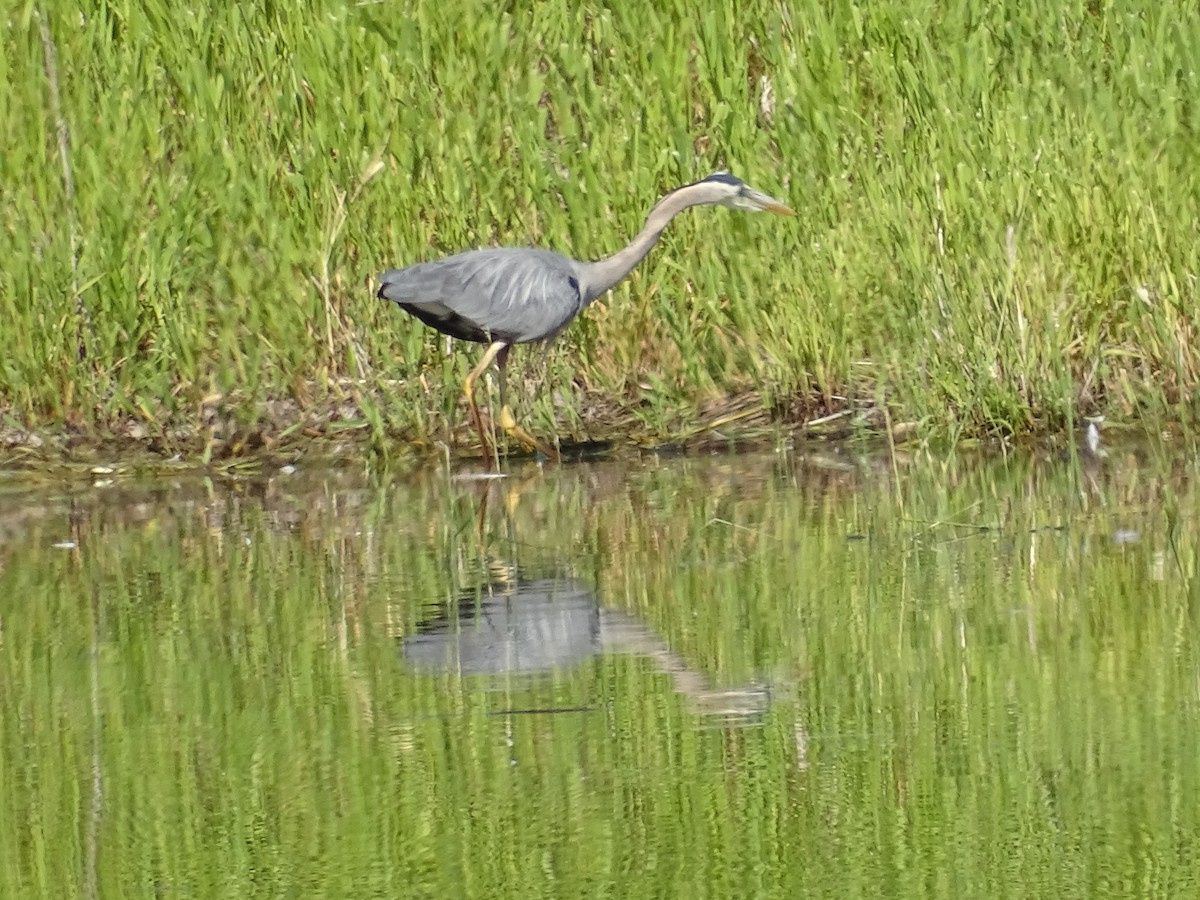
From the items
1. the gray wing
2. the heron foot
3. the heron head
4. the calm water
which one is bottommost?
the calm water

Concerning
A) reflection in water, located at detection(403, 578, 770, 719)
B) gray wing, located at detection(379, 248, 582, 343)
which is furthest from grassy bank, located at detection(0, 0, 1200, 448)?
reflection in water, located at detection(403, 578, 770, 719)

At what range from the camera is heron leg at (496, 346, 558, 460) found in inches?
334

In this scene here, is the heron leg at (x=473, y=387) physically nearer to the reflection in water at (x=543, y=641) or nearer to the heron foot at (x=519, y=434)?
the heron foot at (x=519, y=434)

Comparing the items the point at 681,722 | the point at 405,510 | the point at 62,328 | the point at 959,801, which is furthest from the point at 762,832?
the point at 62,328

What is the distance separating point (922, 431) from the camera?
7938mm

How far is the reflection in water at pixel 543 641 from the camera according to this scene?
4508mm

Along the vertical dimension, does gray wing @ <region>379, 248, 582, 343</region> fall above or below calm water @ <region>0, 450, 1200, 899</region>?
above

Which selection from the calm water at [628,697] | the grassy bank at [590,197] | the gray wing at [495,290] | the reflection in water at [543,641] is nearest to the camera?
the calm water at [628,697]

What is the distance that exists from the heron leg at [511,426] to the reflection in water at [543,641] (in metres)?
2.68

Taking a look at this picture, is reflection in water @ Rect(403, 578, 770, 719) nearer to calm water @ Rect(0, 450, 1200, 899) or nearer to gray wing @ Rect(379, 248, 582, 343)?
calm water @ Rect(0, 450, 1200, 899)

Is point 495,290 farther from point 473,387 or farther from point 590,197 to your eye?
point 590,197

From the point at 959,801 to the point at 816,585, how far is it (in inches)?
78.4

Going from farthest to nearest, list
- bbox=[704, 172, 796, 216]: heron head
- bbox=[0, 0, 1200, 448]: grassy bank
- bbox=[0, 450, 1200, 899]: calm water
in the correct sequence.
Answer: bbox=[704, 172, 796, 216]: heron head < bbox=[0, 0, 1200, 448]: grassy bank < bbox=[0, 450, 1200, 899]: calm water

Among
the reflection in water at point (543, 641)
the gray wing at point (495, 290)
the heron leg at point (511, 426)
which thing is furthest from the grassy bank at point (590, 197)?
the reflection in water at point (543, 641)
